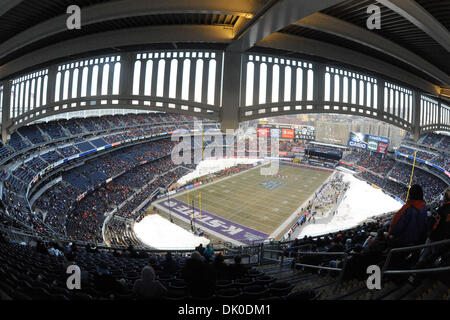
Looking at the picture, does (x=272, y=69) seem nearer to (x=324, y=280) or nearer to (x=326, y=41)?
(x=326, y=41)

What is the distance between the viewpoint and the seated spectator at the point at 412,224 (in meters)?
4.00

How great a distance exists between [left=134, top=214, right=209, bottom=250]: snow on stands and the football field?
10.8 feet

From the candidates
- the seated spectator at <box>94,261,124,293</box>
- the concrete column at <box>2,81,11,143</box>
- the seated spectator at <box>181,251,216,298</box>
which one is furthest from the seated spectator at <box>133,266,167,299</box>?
the concrete column at <box>2,81,11,143</box>

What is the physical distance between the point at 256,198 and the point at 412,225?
3438 centimetres

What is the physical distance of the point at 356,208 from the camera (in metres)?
33.1

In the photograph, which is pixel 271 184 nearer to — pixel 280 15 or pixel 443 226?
pixel 443 226

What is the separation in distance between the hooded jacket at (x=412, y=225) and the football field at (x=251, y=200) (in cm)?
2299

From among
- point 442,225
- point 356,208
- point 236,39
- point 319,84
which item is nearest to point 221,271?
point 442,225

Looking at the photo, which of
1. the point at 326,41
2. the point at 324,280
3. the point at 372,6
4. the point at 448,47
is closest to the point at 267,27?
the point at 372,6

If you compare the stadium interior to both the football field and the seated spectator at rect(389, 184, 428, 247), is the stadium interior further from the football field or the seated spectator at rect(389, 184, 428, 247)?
the football field

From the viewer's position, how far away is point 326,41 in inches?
230

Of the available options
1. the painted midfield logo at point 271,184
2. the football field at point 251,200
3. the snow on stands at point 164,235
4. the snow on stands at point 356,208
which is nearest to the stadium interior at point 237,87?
the snow on stands at point 164,235
